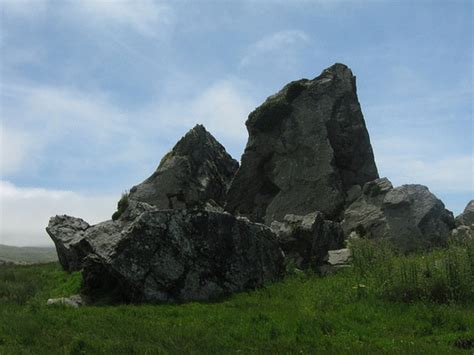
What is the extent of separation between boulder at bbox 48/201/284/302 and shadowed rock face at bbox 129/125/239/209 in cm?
2381

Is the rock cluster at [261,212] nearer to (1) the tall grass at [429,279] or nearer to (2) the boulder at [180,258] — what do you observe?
(2) the boulder at [180,258]

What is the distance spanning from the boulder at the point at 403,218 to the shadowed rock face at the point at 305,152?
3.72 meters

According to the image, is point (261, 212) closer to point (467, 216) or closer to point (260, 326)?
point (467, 216)

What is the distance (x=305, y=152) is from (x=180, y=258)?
78.3 ft

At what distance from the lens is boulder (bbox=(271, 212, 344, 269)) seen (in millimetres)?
28475

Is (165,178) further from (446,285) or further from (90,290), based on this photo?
(446,285)

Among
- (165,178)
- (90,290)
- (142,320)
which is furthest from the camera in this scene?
(165,178)

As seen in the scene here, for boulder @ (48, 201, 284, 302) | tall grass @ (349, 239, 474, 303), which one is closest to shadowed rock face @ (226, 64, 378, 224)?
boulder @ (48, 201, 284, 302)

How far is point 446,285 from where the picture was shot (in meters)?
17.8

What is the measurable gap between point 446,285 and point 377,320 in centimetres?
358

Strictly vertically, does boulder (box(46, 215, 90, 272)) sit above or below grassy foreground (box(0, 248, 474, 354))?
above

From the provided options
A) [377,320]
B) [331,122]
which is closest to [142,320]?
[377,320]

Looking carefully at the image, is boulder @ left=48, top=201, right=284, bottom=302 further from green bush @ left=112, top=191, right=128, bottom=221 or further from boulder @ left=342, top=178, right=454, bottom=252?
green bush @ left=112, top=191, right=128, bottom=221

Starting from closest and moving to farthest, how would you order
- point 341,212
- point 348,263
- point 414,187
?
point 348,263 → point 414,187 → point 341,212
